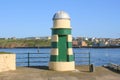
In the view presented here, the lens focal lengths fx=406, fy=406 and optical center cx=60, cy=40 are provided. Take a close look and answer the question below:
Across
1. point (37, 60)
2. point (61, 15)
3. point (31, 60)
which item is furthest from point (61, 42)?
point (31, 60)

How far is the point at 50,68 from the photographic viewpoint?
1914 centimetres

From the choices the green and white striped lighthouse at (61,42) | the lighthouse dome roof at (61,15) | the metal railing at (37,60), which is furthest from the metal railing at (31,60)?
the lighthouse dome roof at (61,15)

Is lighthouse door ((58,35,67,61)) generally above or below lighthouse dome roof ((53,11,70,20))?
below

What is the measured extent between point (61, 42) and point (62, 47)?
24cm

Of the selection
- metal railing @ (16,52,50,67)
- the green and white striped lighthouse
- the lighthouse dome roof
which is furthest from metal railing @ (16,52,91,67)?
the lighthouse dome roof

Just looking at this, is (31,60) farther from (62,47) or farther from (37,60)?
(62,47)

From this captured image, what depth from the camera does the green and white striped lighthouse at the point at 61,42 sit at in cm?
1895

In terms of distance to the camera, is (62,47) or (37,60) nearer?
(62,47)

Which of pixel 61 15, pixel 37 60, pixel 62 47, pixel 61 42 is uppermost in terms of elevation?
pixel 61 15

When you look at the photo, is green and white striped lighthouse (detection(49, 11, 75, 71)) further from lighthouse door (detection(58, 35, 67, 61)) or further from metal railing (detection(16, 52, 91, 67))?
metal railing (detection(16, 52, 91, 67))

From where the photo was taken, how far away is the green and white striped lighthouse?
746 inches

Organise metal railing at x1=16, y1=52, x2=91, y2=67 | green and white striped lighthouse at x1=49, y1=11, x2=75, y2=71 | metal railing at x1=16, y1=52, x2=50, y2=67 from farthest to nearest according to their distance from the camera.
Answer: metal railing at x1=16, y1=52, x2=91, y2=67 < metal railing at x1=16, y1=52, x2=50, y2=67 < green and white striped lighthouse at x1=49, y1=11, x2=75, y2=71

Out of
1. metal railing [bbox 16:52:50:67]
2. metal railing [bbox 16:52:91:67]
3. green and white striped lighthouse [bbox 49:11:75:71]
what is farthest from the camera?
metal railing [bbox 16:52:91:67]

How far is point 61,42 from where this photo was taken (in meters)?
19.1
